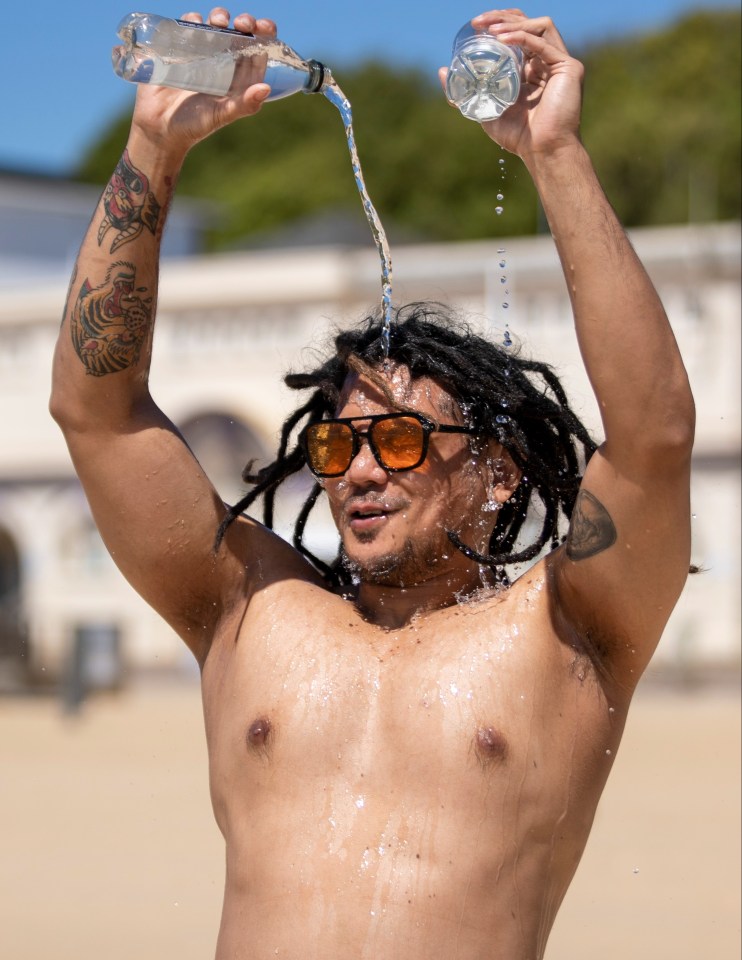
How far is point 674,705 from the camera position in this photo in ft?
51.3

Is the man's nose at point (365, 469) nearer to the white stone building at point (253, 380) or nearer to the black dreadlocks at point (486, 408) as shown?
the black dreadlocks at point (486, 408)

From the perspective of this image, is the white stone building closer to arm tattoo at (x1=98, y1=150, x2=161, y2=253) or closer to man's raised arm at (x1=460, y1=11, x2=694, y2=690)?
arm tattoo at (x1=98, y1=150, x2=161, y2=253)

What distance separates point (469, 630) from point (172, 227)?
30818mm

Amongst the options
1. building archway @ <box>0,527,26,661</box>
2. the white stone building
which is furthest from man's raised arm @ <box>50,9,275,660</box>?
building archway @ <box>0,527,26,661</box>

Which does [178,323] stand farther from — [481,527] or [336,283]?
[481,527]

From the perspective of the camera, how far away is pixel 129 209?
8.86 feet

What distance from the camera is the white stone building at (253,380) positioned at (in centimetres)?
1783

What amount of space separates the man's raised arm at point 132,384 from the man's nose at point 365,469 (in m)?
0.29

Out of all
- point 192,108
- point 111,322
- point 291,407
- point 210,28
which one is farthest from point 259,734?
point 291,407

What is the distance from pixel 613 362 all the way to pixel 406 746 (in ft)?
2.39

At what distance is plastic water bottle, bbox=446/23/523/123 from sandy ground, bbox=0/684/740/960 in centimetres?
433

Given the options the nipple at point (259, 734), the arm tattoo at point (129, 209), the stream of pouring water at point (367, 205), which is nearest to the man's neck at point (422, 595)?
the nipple at point (259, 734)

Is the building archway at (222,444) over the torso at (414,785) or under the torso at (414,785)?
under

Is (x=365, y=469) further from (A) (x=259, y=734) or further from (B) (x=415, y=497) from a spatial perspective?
(A) (x=259, y=734)
